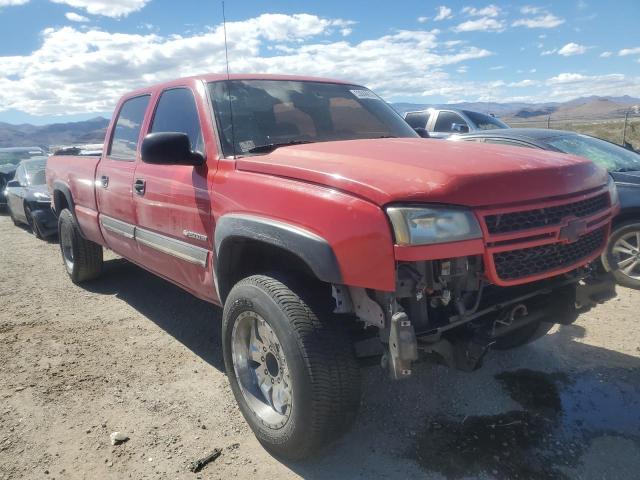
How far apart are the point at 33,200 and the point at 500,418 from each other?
8674mm

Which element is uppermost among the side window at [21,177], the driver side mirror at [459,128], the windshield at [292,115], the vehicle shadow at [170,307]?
the windshield at [292,115]

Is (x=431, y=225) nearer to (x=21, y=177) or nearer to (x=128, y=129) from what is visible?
(x=128, y=129)

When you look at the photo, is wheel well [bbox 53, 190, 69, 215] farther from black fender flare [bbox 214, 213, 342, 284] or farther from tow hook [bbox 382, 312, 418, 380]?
tow hook [bbox 382, 312, 418, 380]

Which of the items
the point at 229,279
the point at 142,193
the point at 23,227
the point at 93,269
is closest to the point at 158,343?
the point at 142,193

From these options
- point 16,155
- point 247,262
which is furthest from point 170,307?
point 16,155

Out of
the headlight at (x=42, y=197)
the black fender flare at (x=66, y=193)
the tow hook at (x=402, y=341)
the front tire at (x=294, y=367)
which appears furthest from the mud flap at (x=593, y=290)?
the headlight at (x=42, y=197)

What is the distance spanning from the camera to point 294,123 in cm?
321

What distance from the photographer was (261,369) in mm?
2777

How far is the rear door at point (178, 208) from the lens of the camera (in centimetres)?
309

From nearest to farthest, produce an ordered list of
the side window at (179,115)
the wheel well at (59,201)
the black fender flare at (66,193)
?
the side window at (179,115) < the black fender flare at (66,193) < the wheel well at (59,201)

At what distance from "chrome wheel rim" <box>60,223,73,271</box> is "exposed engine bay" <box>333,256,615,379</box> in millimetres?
4343

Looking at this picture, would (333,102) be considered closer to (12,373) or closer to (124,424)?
(124,424)

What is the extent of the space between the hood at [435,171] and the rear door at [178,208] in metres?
0.51

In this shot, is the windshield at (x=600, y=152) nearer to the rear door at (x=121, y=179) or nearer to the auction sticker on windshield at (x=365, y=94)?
the auction sticker on windshield at (x=365, y=94)
